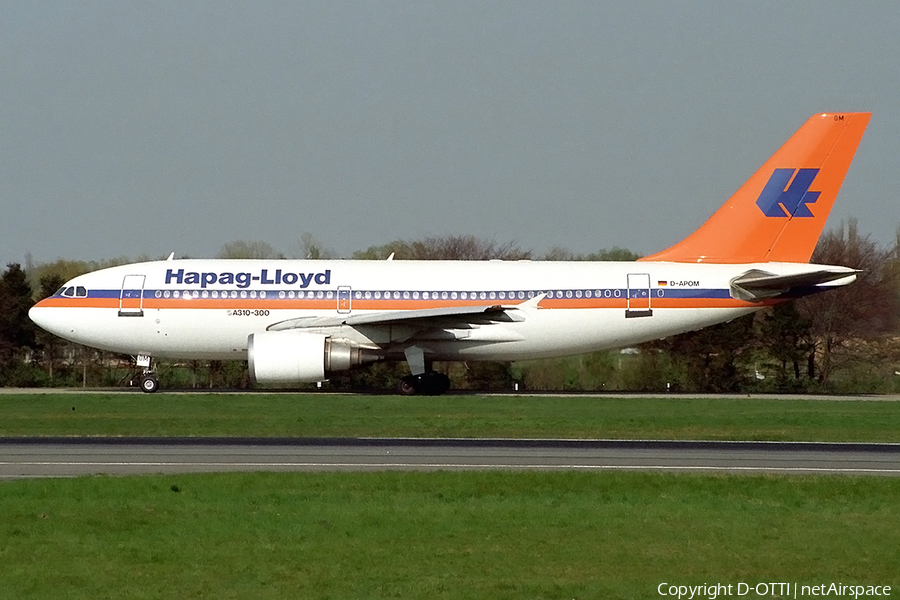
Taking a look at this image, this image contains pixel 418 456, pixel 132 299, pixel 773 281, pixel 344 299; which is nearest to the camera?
pixel 418 456

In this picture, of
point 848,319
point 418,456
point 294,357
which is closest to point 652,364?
point 848,319

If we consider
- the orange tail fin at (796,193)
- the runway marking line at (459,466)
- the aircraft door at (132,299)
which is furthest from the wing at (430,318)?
the runway marking line at (459,466)

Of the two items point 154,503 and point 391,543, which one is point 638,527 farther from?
point 154,503

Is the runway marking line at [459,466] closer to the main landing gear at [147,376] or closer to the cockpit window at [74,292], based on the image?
the main landing gear at [147,376]

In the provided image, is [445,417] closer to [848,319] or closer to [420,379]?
[420,379]

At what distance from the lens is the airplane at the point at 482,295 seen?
35.6m

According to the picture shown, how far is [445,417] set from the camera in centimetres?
2769

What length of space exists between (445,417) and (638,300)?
1066 cm

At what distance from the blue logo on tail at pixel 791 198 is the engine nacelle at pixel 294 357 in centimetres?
1349

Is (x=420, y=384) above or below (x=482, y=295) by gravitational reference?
below

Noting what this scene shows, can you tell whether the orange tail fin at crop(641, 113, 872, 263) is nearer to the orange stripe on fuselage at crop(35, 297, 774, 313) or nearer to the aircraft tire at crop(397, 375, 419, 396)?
the orange stripe on fuselage at crop(35, 297, 774, 313)

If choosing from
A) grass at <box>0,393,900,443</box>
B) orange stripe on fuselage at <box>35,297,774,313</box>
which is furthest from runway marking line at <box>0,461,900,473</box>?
orange stripe on fuselage at <box>35,297,774,313</box>

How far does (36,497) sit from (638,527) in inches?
282

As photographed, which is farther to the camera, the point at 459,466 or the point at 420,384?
the point at 420,384
